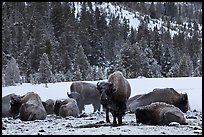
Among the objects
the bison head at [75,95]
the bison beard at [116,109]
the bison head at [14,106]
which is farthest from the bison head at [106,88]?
the bison head at [75,95]

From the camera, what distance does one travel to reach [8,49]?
72.1m

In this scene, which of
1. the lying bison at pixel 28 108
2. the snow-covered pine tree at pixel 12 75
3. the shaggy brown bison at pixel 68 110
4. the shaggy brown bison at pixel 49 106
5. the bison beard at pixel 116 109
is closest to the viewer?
the bison beard at pixel 116 109

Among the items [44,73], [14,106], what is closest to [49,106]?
[14,106]

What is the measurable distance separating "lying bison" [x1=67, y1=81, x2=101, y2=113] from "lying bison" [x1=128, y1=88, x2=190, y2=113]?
3.40m

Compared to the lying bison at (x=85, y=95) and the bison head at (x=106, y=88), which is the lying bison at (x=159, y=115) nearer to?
the bison head at (x=106, y=88)

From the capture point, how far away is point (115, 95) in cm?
1135

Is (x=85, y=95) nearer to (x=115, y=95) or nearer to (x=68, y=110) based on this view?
(x=68, y=110)

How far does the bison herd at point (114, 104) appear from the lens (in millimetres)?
11336

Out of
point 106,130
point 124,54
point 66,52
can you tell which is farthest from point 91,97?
point 66,52

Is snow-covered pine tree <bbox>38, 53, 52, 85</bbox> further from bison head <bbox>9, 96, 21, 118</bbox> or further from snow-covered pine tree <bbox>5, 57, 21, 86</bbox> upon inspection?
bison head <bbox>9, 96, 21, 118</bbox>

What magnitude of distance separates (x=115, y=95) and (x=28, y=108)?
3.55 metres

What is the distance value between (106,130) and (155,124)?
7.73 feet

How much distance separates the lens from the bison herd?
37.2ft

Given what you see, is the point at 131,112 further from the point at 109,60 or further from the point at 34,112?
the point at 109,60
